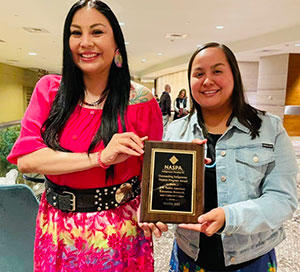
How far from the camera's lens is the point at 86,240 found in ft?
3.25

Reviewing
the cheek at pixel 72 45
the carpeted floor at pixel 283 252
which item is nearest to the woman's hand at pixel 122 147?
the cheek at pixel 72 45

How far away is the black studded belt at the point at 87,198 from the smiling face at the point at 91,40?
42 centimetres

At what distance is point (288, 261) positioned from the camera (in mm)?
2447

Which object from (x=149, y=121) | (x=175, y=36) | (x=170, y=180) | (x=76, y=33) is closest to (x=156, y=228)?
(x=170, y=180)

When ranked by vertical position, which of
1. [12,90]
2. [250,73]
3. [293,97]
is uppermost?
[250,73]

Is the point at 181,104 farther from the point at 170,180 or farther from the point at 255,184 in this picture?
the point at 170,180

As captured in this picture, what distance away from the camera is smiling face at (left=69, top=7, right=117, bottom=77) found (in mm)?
978

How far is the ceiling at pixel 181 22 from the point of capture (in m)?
5.60

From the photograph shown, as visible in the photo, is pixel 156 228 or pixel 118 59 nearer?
pixel 156 228

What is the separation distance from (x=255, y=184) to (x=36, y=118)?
79 cm

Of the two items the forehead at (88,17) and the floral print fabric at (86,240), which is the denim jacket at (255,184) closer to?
the floral print fabric at (86,240)

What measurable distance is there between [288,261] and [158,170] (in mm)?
2188

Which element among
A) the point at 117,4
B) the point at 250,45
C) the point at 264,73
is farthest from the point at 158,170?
the point at 264,73

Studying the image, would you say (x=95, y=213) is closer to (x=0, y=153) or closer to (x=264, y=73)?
(x=0, y=153)
